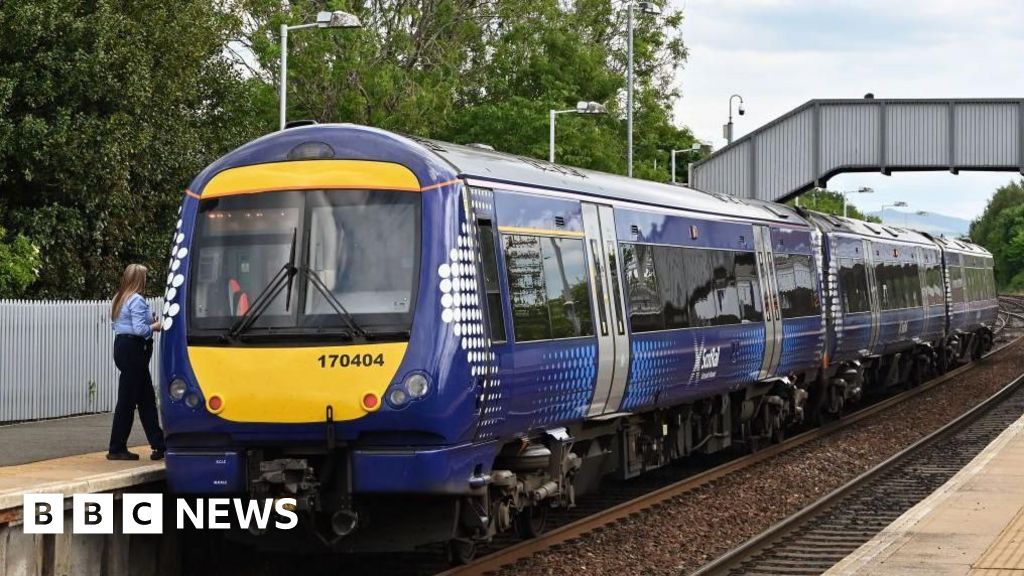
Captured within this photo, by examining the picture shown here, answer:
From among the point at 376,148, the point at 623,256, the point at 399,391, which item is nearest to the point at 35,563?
the point at 399,391

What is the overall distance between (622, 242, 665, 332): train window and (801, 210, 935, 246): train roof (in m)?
9.29

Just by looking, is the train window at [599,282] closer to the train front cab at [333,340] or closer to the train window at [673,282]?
the train window at [673,282]

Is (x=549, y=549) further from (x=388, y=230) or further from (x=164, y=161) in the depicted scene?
(x=164, y=161)

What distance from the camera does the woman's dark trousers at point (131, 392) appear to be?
12.2m

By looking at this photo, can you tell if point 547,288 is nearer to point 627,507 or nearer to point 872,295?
point 627,507

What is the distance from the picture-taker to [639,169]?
55344 millimetres

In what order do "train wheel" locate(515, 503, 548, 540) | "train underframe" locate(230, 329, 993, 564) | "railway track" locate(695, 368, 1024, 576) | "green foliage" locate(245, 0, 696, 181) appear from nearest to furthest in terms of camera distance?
"train underframe" locate(230, 329, 993, 564) < "railway track" locate(695, 368, 1024, 576) < "train wheel" locate(515, 503, 548, 540) < "green foliage" locate(245, 0, 696, 181)

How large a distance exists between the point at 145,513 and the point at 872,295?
58.1 ft

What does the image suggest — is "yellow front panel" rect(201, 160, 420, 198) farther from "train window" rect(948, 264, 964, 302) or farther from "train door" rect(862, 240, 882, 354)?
"train window" rect(948, 264, 964, 302)

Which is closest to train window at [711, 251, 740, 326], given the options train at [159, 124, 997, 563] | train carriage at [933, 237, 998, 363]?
train at [159, 124, 997, 563]

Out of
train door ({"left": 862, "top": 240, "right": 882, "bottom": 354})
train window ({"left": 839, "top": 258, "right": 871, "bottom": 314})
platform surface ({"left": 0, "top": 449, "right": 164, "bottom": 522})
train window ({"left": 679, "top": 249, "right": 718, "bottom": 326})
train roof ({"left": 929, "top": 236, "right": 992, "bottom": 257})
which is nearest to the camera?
platform surface ({"left": 0, "top": 449, "right": 164, "bottom": 522})

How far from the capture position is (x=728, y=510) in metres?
15.1

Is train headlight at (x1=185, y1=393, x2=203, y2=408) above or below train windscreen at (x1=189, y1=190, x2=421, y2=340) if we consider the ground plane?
below

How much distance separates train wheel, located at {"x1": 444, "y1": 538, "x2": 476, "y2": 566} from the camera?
11641 millimetres
